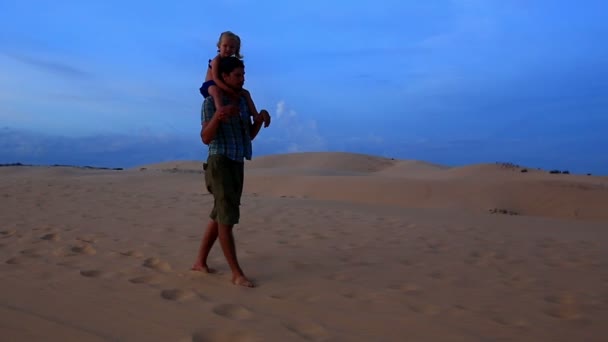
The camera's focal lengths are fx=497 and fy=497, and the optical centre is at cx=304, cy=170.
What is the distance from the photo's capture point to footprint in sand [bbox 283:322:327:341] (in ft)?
8.84

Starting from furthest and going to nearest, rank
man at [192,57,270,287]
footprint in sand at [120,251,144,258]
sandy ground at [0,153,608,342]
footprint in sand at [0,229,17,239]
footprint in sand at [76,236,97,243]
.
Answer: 1. footprint in sand at [0,229,17,239]
2. footprint in sand at [76,236,97,243]
3. footprint in sand at [120,251,144,258]
4. man at [192,57,270,287]
5. sandy ground at [0,153,608,342]

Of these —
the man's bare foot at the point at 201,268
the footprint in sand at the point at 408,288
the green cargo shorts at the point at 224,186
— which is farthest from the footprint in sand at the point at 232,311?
the footprint in sand at the point at 408,288

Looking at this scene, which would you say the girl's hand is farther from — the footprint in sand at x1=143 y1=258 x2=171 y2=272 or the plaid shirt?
the footprint in sand at x1=143 y1=258 x2=171 y2=272

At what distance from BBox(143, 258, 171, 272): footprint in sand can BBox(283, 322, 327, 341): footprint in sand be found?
1646 millimetres

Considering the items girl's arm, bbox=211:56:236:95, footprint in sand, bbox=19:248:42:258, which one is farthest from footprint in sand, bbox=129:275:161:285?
girl's arm, bbox=211:56:236:95

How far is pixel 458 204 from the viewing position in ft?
45.4

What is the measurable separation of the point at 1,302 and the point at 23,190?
8690 millimetres

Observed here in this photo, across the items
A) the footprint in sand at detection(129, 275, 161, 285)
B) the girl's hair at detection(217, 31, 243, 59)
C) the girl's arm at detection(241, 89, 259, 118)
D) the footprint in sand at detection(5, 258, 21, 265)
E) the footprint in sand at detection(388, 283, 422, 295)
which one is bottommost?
the footprint in sand at detection(5, 258, 21, 265)

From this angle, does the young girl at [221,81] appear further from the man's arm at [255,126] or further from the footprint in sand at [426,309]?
the footprint in sand at [426,309]

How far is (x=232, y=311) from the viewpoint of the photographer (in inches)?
121

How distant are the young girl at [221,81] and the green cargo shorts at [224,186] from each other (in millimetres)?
420

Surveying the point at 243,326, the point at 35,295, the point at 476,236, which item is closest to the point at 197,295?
the point at 243,326

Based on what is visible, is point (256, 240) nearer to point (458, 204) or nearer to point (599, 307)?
point (599, 307)

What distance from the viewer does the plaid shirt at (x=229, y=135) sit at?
12.4ft
